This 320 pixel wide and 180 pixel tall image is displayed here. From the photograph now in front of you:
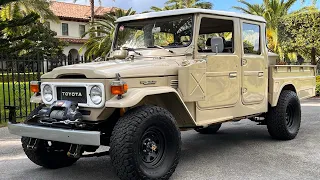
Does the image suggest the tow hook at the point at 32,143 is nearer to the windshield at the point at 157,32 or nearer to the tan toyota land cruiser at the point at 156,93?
the tan toyota land cruiser at the point at 156,93

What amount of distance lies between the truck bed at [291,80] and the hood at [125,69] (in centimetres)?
236

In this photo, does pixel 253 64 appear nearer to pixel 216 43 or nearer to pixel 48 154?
pixel 216 43

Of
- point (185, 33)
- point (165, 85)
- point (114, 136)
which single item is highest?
point (185, 33)

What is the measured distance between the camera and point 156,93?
4.36 m

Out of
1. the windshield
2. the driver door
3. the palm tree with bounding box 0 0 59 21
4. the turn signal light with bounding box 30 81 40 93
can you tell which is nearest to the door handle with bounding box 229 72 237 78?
the driver door

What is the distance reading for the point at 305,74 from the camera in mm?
7836

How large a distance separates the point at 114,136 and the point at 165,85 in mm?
1058

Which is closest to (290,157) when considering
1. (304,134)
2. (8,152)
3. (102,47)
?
(304,134)

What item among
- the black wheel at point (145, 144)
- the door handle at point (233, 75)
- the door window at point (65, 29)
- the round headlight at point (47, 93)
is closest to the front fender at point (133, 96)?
the black wheel at point (145, 144)

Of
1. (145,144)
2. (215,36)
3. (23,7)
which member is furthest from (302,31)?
(145,144)

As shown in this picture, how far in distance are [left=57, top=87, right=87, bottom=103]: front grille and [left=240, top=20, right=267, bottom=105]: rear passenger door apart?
102 inches

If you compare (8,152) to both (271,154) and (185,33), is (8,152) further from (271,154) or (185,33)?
(271,154)

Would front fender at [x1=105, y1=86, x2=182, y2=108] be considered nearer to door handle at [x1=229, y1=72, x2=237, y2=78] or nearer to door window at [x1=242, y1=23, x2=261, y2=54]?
door handle at [x1=229, y1=72, x2=237, y2=78]

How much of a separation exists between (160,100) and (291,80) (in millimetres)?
3426
